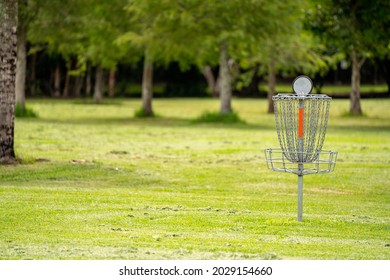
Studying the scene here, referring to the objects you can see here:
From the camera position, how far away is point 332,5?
108 feet

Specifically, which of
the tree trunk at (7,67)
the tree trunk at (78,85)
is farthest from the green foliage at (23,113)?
the tree trunk at (78,85)

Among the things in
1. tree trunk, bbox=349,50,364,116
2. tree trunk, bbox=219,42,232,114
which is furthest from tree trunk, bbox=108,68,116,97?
tree trunk, bbox=219,42,232,114

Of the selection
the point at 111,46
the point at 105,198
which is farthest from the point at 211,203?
the point at 111,46

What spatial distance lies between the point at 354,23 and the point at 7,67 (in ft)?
56.6

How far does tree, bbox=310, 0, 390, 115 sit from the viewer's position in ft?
103

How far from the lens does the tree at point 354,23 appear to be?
31516mm

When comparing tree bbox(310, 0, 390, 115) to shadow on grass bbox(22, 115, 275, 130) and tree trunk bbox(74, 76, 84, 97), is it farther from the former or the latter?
tree trunk bbox(74, 76, 84, 97)

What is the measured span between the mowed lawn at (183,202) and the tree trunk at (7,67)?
71 centimetres

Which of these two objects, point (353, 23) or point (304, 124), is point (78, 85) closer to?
point (353, 23)

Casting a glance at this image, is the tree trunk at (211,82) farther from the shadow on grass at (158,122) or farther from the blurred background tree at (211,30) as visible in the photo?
the shadow on grass at (158,122)

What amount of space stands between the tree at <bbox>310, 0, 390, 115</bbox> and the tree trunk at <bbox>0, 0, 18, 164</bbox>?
16054 mm

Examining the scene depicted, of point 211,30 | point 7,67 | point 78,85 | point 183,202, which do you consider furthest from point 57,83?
point 183,202

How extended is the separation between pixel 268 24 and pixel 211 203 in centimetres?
1950

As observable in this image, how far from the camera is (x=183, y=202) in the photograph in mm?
13953
